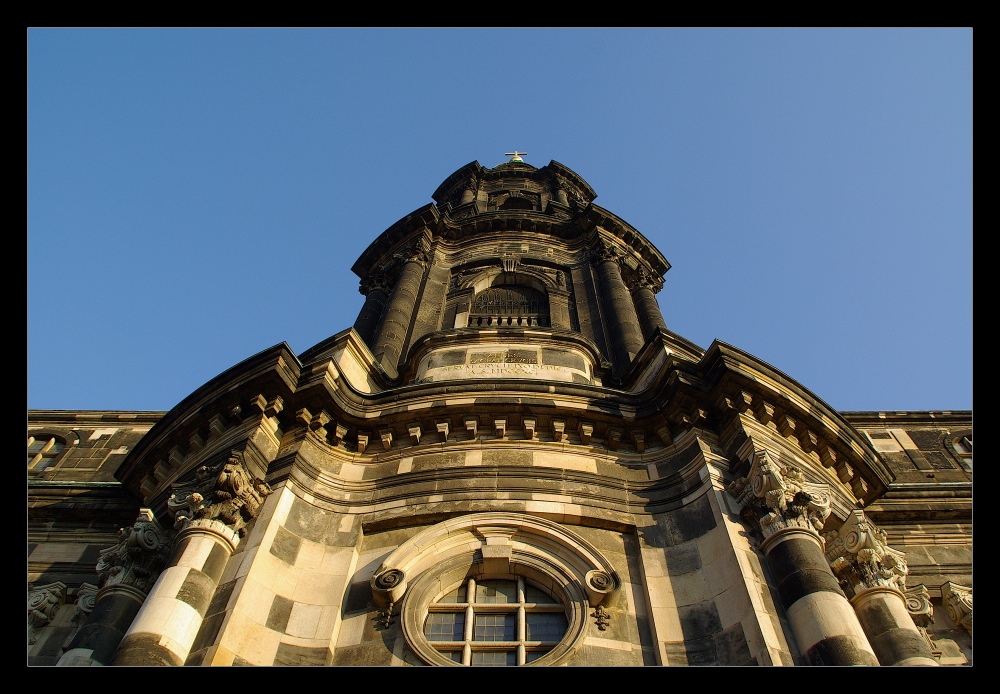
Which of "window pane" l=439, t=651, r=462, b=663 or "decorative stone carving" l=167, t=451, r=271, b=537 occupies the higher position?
"decorative stone carving" l=167, t=451, r=271, b=537

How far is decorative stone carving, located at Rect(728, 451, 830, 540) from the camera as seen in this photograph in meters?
10.5

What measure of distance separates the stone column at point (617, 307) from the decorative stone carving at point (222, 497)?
1068 centimetres

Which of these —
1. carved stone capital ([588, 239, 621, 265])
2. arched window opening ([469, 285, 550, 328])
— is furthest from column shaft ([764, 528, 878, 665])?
carved stone capital ([588, 239, 621, 265])

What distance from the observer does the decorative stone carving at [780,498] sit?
34.3 ft

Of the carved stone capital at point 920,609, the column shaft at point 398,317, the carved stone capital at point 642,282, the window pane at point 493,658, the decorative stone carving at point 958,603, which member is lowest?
the window pane at point 493,658

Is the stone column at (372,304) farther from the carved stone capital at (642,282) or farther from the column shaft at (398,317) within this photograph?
A: the carved stone capital at (642,282)

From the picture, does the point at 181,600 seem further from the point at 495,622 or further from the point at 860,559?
the point at 860,559

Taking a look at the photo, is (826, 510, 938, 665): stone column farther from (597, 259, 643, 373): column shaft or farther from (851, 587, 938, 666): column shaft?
(597, 259, 643, 373): column shaft

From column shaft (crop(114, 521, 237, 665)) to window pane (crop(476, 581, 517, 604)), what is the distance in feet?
11.5

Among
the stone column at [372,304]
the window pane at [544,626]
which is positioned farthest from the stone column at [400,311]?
the window pane at [544,626]

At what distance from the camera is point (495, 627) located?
10453mm


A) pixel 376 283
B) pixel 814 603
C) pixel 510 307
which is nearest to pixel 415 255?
pixel 376 283
